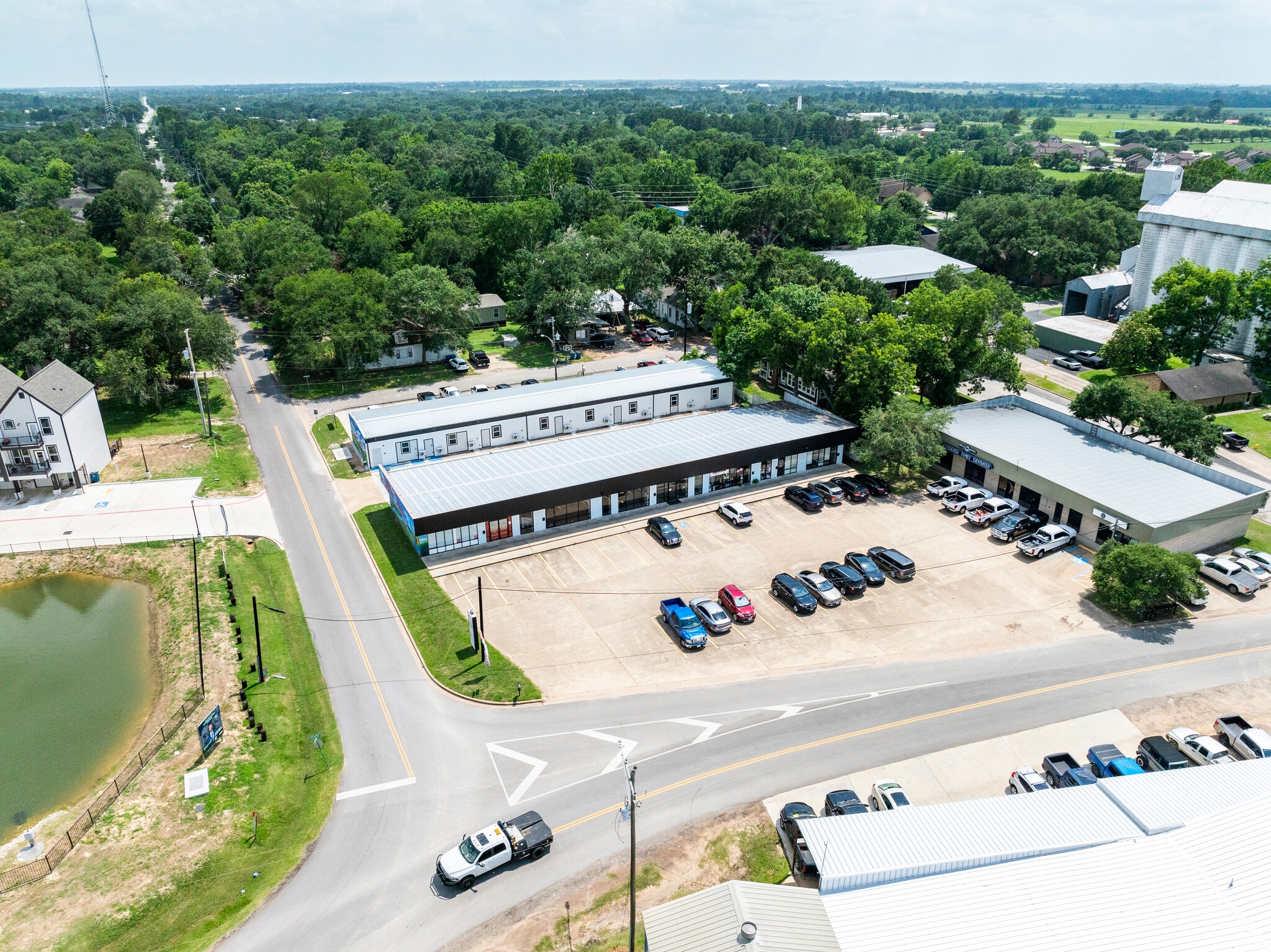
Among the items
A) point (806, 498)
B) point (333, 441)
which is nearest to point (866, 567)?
point (806, 498)

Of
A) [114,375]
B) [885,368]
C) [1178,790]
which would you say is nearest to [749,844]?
[1178,790]

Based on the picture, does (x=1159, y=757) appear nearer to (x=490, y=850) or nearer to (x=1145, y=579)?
(x=1145, y=579)

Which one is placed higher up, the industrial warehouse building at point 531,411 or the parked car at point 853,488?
the industrial warehouse building at point 531,411

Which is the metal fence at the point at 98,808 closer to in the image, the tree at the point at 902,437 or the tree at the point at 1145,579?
the tree at the point at 902,437

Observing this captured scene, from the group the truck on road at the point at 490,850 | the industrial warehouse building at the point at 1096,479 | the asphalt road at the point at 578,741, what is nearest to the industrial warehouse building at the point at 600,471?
the asphalt road at the point at 578,741

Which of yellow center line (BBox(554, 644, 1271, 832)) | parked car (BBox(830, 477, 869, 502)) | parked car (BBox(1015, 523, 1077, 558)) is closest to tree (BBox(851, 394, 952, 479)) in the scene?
parked car (BBox(830, 477, 869, 502))

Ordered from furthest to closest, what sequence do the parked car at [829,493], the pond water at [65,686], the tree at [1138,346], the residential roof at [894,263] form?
the residential roof at [894,263] < the tree at [1138,346] < the parked car at [829,493] < the pond water at [65,686]

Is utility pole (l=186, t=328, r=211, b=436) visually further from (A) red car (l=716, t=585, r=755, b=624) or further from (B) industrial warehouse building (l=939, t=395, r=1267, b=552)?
(B) industrial warehouse building (l=939, t=395, r=1267, b=552)
